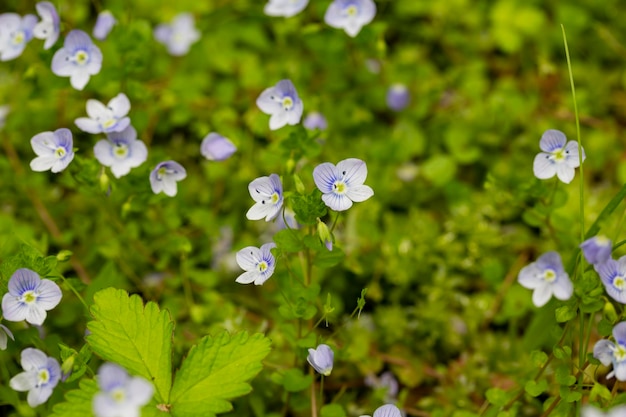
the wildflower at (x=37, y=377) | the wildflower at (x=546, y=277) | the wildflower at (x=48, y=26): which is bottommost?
the wildflower at (x=37, y=377)

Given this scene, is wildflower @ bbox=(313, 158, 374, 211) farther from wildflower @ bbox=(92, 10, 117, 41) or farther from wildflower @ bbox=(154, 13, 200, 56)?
wildflower @ bbox=(154, 13, 200, 56)

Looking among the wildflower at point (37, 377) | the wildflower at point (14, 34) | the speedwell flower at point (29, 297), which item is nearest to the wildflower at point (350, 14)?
the wildflower at point (14, 34)

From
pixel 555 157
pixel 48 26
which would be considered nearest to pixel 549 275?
pixel 555 157

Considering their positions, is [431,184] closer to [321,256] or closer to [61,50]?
[321,256]

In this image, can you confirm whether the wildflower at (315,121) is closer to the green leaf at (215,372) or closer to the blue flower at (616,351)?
the green leaf at (215,372)

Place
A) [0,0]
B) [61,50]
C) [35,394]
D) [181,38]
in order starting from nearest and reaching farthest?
[35,394], [61,50], [181,38], [0,0]

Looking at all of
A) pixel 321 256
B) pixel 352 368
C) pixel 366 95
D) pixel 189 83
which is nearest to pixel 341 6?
pixel 366 95

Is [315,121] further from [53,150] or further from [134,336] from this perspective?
[134,336]
